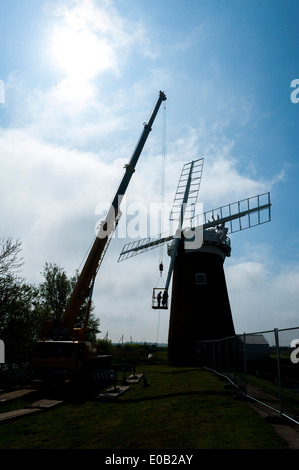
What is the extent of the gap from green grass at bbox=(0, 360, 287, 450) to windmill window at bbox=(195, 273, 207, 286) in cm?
1899

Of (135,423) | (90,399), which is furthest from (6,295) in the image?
(135,423)

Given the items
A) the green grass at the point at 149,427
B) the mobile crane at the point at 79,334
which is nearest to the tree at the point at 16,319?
the mobile crane at the point at 79,334

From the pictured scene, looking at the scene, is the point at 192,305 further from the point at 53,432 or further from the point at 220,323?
the point at 53,432

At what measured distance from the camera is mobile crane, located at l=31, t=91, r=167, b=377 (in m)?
13.5

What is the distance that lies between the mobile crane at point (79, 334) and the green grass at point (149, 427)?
369 cm

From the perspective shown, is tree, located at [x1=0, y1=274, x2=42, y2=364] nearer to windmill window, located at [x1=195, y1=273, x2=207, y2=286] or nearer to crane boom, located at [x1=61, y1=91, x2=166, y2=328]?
crane boom, located at [x1=61, y1=91, x2=166, y2=328]

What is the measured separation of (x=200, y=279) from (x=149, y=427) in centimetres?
2302

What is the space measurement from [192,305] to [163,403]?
63.2 feet

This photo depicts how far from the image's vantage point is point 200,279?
1145 inches

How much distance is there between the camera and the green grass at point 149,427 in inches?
212

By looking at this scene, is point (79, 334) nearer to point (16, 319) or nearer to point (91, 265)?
point (91, 265)

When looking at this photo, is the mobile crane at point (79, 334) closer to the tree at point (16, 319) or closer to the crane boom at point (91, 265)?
the crane boom at point (91, 265)

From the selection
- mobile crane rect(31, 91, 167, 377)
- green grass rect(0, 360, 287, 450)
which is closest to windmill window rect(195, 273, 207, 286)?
mobile crane rect(31, 91, 167, 377)
